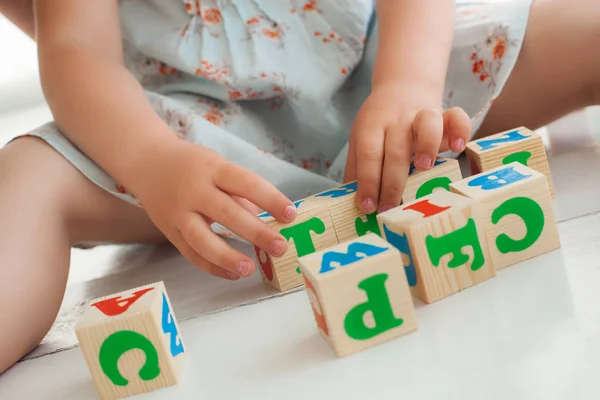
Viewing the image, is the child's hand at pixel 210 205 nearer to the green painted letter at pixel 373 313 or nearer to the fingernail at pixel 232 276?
the fingernail at pixel 232 276

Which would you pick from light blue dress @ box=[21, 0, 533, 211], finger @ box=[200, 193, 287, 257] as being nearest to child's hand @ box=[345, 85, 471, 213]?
finger @ box=[200, 193, 287, 257]

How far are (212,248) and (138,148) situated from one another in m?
0.19

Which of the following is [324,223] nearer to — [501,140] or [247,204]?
[247,204]

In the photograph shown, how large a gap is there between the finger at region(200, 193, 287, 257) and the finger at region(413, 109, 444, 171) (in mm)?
158

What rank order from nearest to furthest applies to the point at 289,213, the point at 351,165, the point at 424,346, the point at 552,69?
the point at 424,346 → the point at 289,213 → the point at 351,165 → the point at 552,69

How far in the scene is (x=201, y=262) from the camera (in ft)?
2.42

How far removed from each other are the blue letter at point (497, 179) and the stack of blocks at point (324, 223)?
75 millimetres

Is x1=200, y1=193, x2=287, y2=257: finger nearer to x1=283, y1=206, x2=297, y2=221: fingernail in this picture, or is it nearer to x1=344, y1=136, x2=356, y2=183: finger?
x1=283, y1=206, x2=297, y2=221: fingernail

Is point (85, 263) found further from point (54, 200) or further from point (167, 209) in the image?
point (167, 209)

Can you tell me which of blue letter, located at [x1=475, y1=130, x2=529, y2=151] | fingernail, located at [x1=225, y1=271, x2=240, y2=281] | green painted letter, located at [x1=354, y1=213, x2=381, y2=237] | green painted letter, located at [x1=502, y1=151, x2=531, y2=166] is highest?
blue letter, located at [x1=475, y1=130, x2=529, y2=151]

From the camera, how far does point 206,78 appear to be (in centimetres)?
98

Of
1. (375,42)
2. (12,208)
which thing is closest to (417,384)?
(12,208)

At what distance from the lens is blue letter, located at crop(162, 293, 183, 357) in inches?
22.7

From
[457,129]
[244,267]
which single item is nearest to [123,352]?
[244,267]
